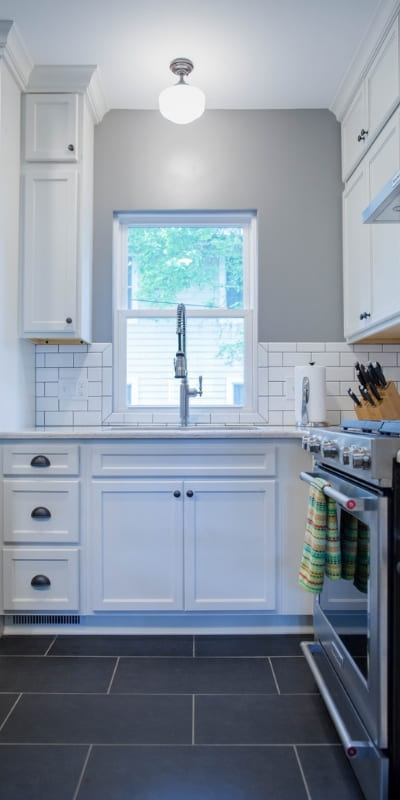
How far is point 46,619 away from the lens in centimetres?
215

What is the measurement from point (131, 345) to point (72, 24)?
1.48 m

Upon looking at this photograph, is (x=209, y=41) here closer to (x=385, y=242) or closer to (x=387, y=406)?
(x=385, y=242)

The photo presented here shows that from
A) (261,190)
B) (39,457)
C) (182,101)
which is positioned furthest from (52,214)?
(39,457)

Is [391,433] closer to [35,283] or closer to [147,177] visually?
[35,283]

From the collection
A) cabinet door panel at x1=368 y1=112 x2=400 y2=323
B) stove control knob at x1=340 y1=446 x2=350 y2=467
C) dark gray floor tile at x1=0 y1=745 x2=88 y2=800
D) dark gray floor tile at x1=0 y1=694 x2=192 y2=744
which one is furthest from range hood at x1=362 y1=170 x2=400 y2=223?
dark gray floor tile at x1=0 y1=745 x2=88 y2=800

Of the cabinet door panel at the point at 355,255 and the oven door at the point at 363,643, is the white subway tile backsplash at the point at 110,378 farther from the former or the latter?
the oven door at the point at 363,643

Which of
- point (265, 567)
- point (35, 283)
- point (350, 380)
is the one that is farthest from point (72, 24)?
point (265, 567)

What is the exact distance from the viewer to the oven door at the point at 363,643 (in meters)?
1.16

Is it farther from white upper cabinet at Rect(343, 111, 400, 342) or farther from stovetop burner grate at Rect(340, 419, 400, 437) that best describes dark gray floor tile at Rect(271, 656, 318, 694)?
white upper cabinet at Rect(343, 111, 400, 342)

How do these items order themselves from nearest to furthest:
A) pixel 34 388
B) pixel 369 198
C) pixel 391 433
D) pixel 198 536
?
pixel 391 433 → pixel 198 536 → pixel 369 198 → pixel 34 388

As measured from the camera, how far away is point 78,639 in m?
2.12

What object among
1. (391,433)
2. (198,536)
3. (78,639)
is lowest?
(78,639)

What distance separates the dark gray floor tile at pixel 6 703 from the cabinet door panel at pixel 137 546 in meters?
0.48

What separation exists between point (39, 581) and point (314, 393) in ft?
5.12
